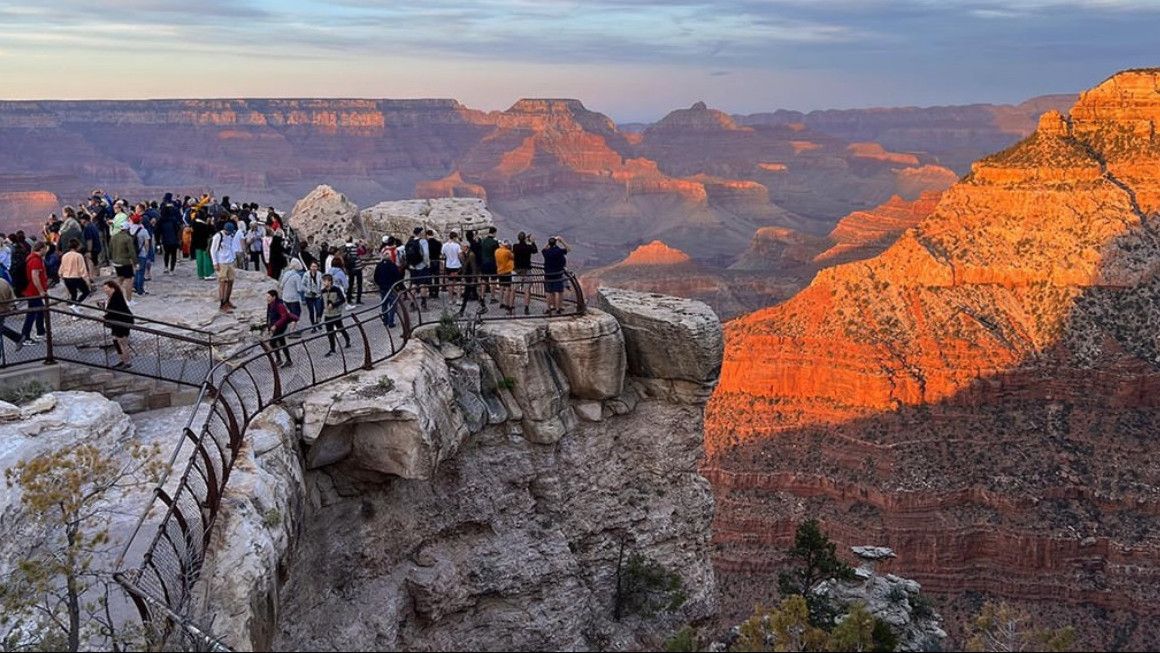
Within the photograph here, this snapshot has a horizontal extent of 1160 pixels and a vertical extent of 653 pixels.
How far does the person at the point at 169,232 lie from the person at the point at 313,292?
20.4 feet

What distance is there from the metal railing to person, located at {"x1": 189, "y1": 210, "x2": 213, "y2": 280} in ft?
18.3

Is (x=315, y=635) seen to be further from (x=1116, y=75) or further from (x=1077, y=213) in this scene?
(x=1116, y=75)

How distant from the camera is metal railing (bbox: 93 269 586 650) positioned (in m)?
10.5

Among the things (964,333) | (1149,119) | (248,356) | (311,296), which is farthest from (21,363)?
(1149,119)

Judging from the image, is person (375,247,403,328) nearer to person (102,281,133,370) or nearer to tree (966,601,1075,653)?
person (102,281,133,370)

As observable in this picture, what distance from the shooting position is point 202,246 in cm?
2508

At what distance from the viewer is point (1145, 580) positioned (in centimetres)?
4262

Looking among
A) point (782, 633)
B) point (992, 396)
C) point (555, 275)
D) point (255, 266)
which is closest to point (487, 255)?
point (555, 275)

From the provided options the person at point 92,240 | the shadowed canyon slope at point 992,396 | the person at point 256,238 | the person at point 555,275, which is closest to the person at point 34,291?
the person at point 92,240

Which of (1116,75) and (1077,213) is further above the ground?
(1116,75)

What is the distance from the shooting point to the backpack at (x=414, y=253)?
22688 millimetres

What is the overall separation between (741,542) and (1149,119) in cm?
4090

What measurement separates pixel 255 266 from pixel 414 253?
6.33 metres

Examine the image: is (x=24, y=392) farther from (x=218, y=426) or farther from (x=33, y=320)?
(x=218, y=426)
